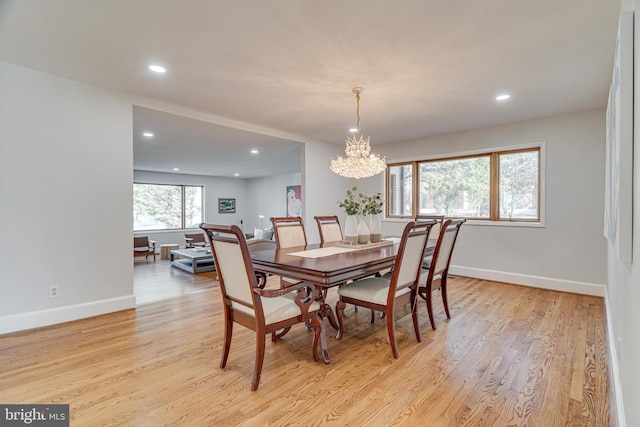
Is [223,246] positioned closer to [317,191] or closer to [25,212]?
[25,212]

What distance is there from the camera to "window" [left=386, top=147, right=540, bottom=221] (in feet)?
14.7

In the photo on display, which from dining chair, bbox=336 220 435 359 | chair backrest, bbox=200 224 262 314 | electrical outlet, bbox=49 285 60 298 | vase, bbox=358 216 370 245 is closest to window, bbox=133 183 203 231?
electrical outlet, bbox=49 285 60 298

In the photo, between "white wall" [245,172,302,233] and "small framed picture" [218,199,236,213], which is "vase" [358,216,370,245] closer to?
"white wall" [245,172,302,233]

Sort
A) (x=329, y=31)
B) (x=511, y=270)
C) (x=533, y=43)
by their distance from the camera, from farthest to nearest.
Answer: (x=511, y=270) < (x=533, y=43) < (x=329, y=31)

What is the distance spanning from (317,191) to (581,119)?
392 centimetres

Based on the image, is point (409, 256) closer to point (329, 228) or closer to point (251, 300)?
point (251, 300)

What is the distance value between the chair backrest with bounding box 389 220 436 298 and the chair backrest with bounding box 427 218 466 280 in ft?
0.99

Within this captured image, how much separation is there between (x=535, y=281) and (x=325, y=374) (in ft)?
12.4

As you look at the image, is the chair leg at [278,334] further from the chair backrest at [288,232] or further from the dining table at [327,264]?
the chair backrest at [288,232]

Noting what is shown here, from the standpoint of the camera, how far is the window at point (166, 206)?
349 inches

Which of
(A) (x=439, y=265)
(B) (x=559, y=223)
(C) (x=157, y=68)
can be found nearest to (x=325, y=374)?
(A) (x=439, y=265)

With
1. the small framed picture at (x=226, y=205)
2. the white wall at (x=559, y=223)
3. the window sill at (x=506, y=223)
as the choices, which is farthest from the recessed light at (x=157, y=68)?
the small framed picture at (x=226, y=205)

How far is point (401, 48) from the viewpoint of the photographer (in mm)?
2396

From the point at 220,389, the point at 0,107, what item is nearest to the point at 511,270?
the point at 220,389
